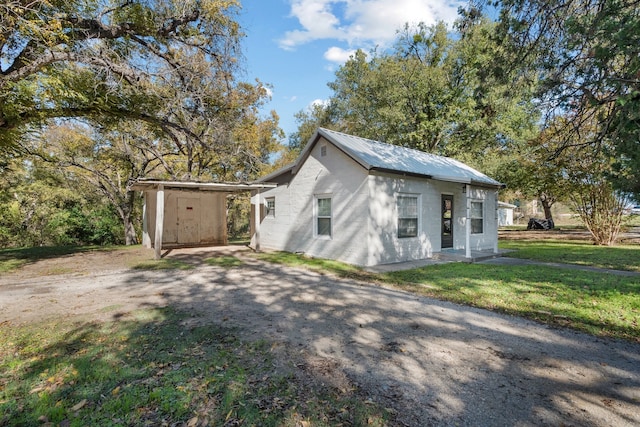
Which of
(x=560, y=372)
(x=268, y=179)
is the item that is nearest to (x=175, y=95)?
(x=268, y=179)

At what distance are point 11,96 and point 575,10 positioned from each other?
495 inches

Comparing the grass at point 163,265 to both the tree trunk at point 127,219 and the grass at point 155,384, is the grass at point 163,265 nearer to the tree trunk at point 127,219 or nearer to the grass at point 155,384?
the grass at point 155,384

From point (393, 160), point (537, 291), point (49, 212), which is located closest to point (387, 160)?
point (393, 160)

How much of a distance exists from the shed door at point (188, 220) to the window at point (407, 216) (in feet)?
33.4

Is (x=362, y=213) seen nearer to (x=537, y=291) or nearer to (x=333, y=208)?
(x=333, y=208)

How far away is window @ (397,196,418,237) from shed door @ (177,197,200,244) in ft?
33.4

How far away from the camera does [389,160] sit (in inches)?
419

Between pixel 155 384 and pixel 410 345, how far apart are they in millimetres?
2765

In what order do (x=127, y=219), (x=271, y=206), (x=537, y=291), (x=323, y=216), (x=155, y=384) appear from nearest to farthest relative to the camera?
(x=155, y=384)
(x=537, y=291)
(x=323, y=216)
(x=271, y=206)
(x=127, y=219)

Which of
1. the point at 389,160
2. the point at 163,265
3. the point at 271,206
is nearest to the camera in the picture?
the point at 163,265

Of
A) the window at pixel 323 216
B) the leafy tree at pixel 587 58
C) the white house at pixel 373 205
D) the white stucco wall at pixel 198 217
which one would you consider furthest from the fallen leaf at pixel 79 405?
the white stucco wall at pixel 198 217

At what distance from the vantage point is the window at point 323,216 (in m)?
11.0

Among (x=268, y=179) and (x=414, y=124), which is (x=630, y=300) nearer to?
(x=268, y=179)

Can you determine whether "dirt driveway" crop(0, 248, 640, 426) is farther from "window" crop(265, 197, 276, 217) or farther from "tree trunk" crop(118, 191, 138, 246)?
"tree trunk" crop(118, 191, 138, 246)
